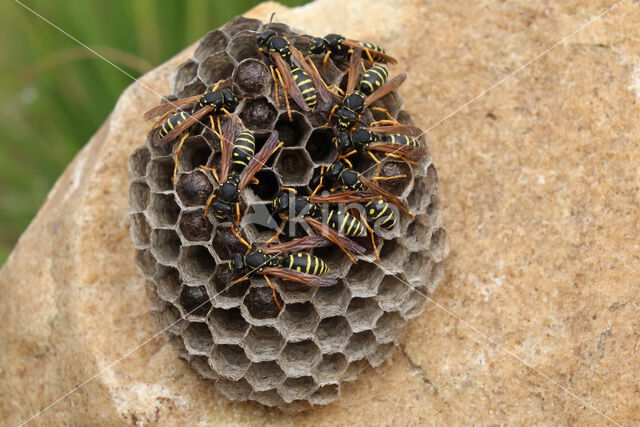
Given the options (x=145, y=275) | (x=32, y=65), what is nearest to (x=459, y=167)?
(x=145, y=275)

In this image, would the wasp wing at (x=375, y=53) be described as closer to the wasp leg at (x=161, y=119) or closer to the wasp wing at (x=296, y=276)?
the wasp leg at (x=161, y=119)

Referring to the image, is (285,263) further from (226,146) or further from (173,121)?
(173,121)

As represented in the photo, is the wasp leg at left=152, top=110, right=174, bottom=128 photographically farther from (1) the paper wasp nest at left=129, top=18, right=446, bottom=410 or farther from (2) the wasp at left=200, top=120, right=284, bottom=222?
(2) the wasp at left=200, top=120, right=284, bottom=222

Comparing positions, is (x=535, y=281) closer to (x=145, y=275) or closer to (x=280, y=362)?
(x=280, y=362)

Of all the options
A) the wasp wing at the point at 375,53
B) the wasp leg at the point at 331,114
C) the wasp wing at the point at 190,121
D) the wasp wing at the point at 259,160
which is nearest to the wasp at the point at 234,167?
the wasp wing at the point at 259,160

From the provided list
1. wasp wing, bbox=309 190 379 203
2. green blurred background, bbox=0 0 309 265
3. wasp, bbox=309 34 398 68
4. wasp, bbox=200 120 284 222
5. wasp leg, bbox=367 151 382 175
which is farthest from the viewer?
green blurred background, bbox=0 0 309 265

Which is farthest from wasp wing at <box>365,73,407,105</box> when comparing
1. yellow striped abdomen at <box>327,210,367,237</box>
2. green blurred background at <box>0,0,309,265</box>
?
green blurred background at <box>0,0,309,265</box>
